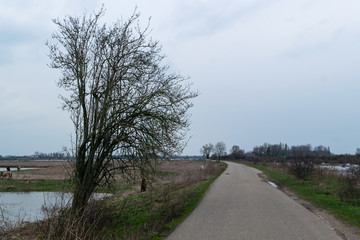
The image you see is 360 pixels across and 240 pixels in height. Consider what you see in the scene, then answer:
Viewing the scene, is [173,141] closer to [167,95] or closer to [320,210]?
[167,95]

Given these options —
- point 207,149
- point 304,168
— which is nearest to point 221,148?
point 207,149

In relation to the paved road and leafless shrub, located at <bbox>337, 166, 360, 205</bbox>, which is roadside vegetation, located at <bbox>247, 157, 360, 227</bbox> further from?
the paved road

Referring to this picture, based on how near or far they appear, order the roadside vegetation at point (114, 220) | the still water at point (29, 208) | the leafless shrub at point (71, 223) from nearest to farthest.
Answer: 1. the leafless shrub at point (71, 223)
2. the roadside vegetation at point (114, 220)
3. the still water at point (29, 208)

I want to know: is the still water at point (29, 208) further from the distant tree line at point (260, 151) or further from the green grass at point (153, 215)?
the distant tree line at point (260, 151)

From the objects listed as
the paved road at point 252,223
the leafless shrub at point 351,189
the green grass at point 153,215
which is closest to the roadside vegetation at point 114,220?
the green grass at point 153,215

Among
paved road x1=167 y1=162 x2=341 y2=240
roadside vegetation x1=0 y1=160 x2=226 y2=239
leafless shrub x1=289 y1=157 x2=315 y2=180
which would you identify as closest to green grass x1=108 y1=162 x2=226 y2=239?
roadside vegetation x1=0 y1=160 x2=226 y2=239

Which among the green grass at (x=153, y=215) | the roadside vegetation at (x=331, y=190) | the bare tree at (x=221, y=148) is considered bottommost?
the green grass at (x=153, y=215)

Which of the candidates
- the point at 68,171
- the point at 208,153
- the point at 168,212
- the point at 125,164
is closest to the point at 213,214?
the point at 168,212

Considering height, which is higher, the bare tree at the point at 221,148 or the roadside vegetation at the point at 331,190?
the bare tree at the point at 221,148

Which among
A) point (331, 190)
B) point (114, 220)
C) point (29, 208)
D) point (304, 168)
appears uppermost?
point (304, 168)

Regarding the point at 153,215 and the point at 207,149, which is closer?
the point at 153,215

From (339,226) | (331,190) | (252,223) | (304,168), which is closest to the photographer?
(339,226)

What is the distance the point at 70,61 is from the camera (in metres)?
12.4

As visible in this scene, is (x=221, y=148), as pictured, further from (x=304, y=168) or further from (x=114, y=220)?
(x=114, y=220)
